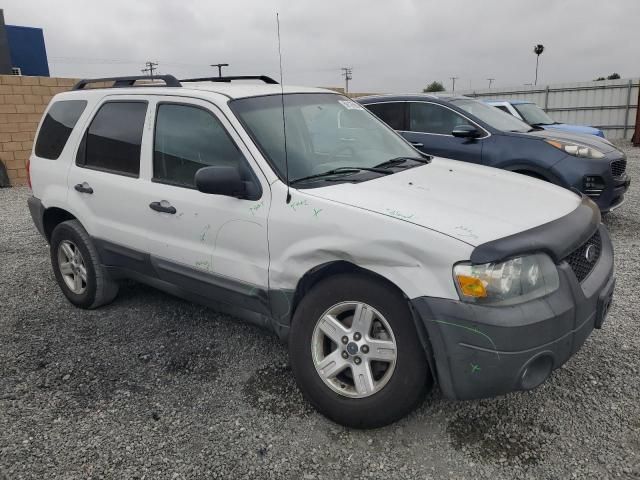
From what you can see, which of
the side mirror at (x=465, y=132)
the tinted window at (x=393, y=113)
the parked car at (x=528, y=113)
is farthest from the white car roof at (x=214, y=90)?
the parked car at (x=528, y=113)

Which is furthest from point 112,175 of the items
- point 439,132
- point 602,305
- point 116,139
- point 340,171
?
point 439,132

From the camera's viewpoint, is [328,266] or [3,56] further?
[3,56]

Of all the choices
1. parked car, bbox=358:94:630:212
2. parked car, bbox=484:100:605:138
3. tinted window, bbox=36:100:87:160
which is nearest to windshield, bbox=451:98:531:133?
parked car, bbox=358:94:630:212

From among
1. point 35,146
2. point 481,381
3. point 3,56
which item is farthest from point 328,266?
A: point 3,56

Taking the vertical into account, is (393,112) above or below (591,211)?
above

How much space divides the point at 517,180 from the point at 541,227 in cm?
90

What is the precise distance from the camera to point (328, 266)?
2717 millimetres

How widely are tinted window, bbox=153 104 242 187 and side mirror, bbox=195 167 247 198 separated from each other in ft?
0.76

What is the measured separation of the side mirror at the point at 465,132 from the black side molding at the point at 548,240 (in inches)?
151

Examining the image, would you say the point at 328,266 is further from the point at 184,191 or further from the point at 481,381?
the point at 184,191

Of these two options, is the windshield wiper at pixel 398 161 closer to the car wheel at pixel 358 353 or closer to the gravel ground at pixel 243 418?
the car wheel at pixel 358 353

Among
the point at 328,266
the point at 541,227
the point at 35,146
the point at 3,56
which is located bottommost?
the point at 328,266

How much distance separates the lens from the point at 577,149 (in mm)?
6305

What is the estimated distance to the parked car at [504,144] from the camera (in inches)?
243
